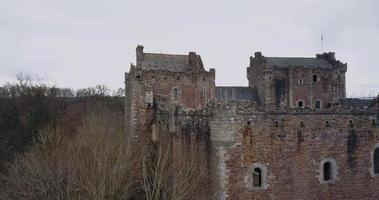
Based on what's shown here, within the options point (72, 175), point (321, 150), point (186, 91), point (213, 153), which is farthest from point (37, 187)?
point (186, 91)

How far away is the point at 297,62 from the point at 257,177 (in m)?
39.2

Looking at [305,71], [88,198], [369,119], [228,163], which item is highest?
[305,71]

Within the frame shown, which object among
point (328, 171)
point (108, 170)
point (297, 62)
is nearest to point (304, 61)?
point (297, 62)

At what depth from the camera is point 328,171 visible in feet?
78.2

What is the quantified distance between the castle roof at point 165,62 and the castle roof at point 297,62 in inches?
469

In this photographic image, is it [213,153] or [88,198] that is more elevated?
[213,153]

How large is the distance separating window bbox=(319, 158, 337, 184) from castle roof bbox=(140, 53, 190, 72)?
1095 inches

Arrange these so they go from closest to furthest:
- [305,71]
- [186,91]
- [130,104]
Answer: [130,104] < [186,91] < [305,71]

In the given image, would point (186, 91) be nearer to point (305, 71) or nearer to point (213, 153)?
point (305, 71)

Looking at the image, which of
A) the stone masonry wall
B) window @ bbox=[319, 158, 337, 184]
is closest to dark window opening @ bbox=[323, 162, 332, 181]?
window @ bbox=[319, 158, 337, 184]

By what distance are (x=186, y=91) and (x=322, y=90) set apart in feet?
54.7

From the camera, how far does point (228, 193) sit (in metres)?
22.7

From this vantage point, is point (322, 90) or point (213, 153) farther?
point (322, 90)

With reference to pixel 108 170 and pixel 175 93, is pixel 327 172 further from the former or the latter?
pixel 175 93
